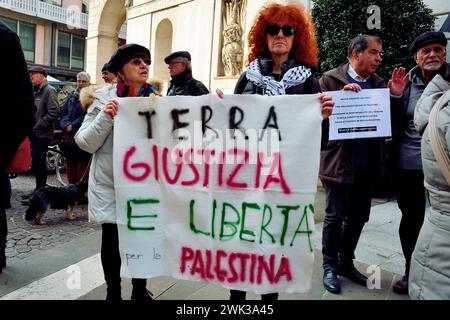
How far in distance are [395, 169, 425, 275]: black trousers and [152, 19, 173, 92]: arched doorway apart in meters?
10.4

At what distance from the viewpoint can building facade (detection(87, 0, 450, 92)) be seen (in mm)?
9820

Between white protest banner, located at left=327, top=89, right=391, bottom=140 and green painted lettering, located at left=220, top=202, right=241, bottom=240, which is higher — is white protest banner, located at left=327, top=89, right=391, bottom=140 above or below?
above

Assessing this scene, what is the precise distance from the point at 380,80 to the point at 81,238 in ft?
11.1

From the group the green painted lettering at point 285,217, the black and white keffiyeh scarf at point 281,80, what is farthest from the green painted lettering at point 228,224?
the black and white keffiyeh scarf at point 281,80

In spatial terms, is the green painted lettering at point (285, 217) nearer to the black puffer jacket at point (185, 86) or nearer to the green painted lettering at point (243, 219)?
the green painted lettering at point (243, 219)

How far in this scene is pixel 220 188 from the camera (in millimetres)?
2152

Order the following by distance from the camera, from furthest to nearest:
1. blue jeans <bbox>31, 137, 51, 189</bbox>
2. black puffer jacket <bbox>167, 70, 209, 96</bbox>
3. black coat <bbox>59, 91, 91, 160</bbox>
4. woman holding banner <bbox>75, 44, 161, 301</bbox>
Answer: blue jeans <bbox>31, 137, 51, 189</bbox> < black coat <bbox>59, 91, 91, 160</bbox> < black puffer jacket <bbox>167, 70, 209, 96</bbox> < woman holding banner <bbox>75, 44, 161, 301</bbox>

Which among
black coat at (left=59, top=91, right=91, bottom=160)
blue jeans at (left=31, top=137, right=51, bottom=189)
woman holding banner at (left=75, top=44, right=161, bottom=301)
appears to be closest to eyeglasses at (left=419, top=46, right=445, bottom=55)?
woman holding banner at (left=75, top=44, right=161, bottom=301)

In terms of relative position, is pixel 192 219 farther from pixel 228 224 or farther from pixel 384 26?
pixel 384 26

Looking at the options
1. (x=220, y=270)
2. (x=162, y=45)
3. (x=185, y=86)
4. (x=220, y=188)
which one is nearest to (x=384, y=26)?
(x=185, y=86)

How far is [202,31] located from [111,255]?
29.8ft

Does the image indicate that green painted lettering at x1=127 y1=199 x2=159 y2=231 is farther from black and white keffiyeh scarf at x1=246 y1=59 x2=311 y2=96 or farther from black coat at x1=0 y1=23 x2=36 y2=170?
black and white keffiyeh scarf at x1=246 y1=59 x2=311 y2=96

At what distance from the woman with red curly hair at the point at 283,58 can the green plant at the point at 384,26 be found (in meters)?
4.16

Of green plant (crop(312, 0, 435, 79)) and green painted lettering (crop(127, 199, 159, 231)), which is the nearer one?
green painted lettering (crop(127, 199, 159, 231))
